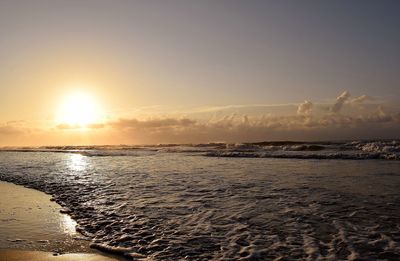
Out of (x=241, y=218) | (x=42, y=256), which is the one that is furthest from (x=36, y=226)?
(x=241, y=218)

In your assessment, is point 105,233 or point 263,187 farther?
point 263,187

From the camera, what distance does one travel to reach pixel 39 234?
8.12 m

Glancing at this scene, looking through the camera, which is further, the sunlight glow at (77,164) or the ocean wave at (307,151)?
the ocean wave at (307,151)

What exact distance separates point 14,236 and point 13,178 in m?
13.0

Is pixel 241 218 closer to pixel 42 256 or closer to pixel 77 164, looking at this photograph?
pixel 42 256

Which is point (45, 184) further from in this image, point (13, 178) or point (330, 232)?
point (330, 232)

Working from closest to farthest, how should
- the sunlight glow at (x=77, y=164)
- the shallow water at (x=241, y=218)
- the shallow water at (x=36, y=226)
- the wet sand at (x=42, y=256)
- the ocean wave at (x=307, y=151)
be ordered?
the wet sand at (x=42, y=256) → the shallow water at (x=241, y=218) → the shallow water at (x=36, y=226) → the sunlight glow at (x=77, y=164) → the ocean wave at (x=307, y=151)

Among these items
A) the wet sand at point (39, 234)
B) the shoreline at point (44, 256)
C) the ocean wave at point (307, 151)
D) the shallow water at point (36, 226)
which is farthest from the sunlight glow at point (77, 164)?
the shoreline at point (44, 256)

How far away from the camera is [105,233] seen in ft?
27.4

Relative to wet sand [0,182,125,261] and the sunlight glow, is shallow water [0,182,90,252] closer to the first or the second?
wet sand [0,182,125,261]

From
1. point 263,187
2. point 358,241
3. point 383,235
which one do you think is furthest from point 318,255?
point 263,187

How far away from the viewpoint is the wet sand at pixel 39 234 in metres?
6.75

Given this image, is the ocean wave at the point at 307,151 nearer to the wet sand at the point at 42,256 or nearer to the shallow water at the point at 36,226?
the shallow water at the point at 36,226

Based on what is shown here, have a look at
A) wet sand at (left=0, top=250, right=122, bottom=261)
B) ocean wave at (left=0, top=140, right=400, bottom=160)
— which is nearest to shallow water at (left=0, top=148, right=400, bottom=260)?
wet sand at (left=0, top=250, right=122, bottom=261)
